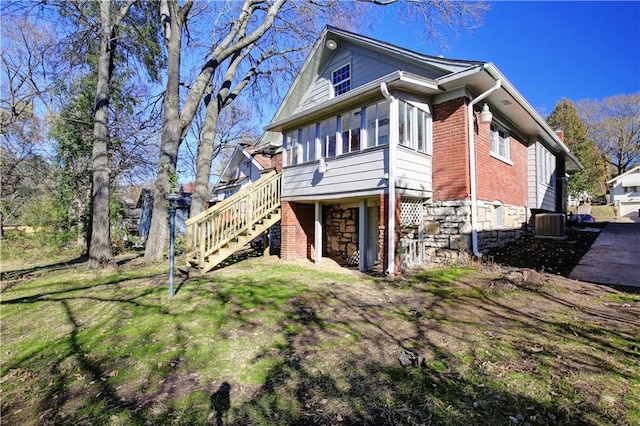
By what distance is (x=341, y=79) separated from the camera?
10.7 meters

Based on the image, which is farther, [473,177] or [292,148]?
[292,148]

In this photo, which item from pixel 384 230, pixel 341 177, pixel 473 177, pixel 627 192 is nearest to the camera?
pixel 384 230

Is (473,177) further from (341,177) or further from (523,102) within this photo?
(341,177)

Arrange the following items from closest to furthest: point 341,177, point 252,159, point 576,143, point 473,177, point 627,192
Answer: point 473,177
point 341,177
point 252,159
point 576,143
point 627,192

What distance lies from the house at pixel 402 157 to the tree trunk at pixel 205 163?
2.41 metres

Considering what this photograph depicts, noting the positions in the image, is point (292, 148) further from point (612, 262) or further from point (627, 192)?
point (627, 192)

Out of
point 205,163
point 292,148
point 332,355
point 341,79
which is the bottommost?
point 332,355

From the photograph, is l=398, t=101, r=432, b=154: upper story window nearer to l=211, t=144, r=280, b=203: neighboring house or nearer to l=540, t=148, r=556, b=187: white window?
l=211, t=144, r=280, b=203: neighboring house

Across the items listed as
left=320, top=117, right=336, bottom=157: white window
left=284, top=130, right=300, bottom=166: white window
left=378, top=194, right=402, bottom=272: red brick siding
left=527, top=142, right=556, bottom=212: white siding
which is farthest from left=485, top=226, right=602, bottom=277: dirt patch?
left=284, top=130, right=300, bottom=166: white window

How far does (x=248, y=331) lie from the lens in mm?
4207

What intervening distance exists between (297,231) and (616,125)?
4041 cm

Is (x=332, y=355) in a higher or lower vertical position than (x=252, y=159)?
lower

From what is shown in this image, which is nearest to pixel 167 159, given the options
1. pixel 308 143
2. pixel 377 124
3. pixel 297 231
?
pixel 308 143

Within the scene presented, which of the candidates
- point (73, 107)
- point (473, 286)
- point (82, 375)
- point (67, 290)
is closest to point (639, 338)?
point (473, 286)
